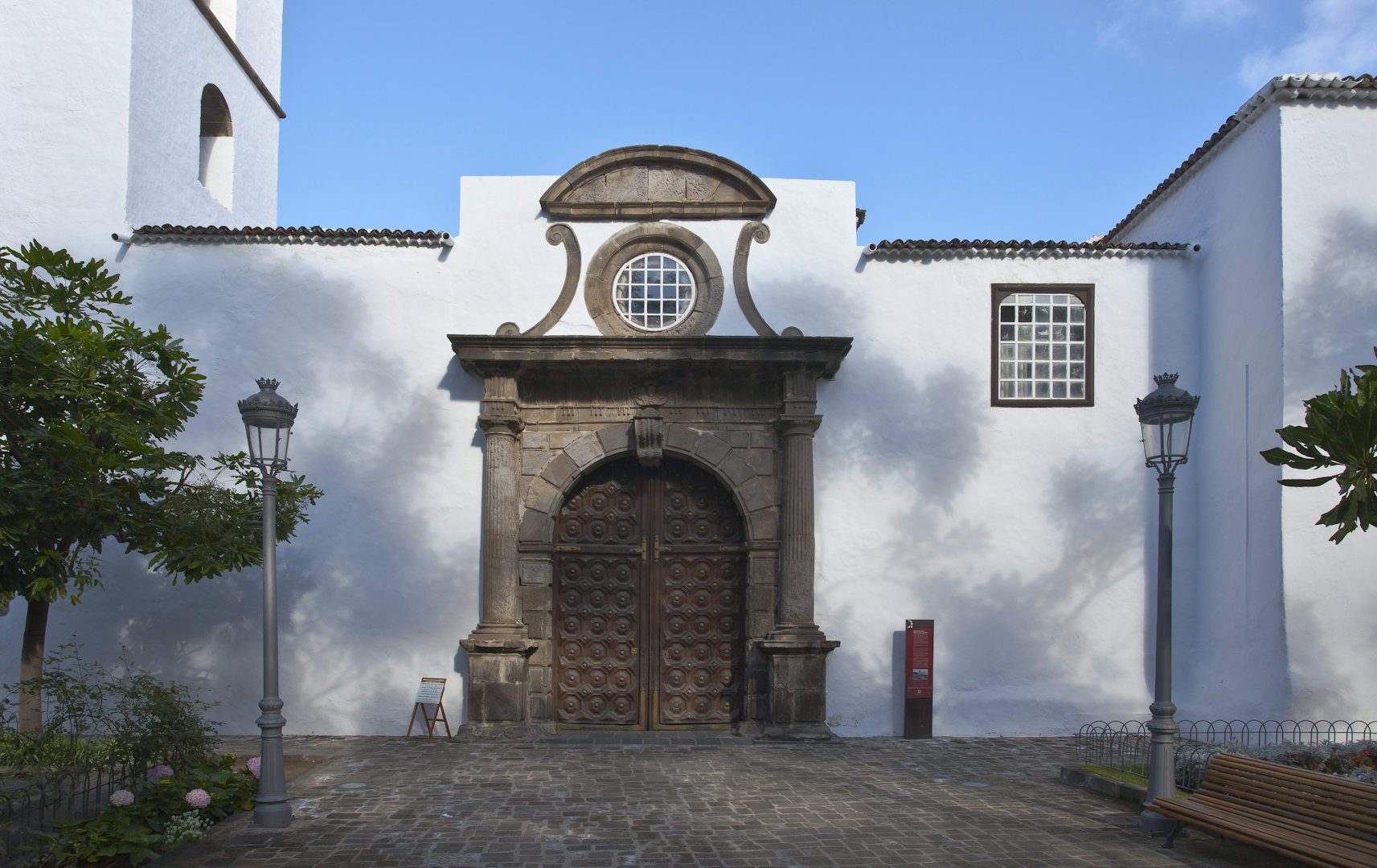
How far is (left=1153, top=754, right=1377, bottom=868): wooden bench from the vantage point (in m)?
4.86

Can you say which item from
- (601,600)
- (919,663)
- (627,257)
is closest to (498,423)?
(601,600)

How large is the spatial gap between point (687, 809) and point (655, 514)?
3.64 m

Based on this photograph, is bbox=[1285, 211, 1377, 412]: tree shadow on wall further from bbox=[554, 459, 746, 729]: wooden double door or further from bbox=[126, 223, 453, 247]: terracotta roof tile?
bbox=[126, 223, 453, 247]: terracotta roof tile

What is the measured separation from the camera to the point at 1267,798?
18.1 feet

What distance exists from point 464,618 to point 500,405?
2.04 meters

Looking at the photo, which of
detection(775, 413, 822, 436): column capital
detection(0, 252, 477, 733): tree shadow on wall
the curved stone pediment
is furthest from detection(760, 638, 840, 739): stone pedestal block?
the curved stone pediment

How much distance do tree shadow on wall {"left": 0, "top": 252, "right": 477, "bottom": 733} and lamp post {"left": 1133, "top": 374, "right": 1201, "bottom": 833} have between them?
5.95 metres

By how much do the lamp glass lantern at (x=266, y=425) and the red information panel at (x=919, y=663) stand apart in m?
5.76

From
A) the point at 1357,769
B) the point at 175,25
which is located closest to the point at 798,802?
the point at 1357,769

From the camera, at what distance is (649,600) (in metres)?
9.86

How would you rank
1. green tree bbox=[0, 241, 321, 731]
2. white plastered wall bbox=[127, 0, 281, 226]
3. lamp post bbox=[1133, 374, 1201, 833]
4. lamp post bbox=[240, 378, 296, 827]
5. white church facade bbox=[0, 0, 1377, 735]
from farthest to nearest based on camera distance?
1. white plastered wall bbox=[127, 0, 281, 226]
2. white church facade bbox=[0, 0, 1377, 735]
3. green tree bbox=[0, 241, 321, 731]
4. lamp post bbox=[240, 378, 296, 827]
5. lamp post bbox=[1133, 374, 1201, 833]

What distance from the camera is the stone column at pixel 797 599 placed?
938 centimetres

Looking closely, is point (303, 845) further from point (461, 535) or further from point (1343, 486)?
point (1343, 486)

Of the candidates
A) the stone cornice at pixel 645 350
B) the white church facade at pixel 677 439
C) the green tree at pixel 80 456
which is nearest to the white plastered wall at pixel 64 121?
the white church facade at pixel 677 439
